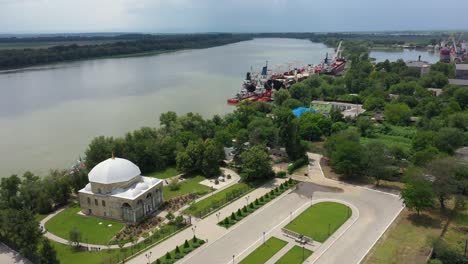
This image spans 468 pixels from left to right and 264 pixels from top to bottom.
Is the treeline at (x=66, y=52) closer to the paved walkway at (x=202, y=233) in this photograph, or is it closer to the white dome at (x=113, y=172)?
the white dome at (x=113, y=172)

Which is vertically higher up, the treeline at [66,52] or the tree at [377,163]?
the treeline at [66,52]

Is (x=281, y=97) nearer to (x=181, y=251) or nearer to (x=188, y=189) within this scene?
(x=188, y=189)

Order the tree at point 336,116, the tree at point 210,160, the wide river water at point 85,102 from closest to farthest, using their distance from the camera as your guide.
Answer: the tree at point 210,160 → the wide river water at point 85,102 → the tree at point 336,116

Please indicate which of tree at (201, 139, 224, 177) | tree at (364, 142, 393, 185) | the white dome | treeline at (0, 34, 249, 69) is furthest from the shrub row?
treeline at (0, 34, 249, 69)

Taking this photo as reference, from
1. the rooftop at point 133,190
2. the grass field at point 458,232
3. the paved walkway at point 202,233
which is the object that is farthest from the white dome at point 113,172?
the grass field at point 458,232

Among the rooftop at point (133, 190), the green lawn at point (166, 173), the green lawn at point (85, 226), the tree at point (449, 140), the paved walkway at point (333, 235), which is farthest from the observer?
the tree at point (449, 140)

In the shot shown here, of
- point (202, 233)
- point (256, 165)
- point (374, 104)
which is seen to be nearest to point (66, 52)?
point (374, 104)
